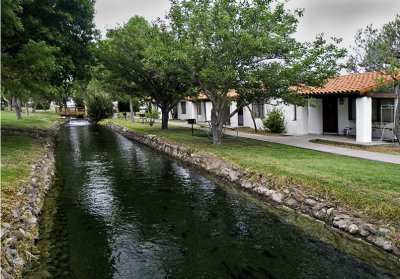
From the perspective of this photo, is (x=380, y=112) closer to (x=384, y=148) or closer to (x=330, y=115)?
(x=330, y=115)

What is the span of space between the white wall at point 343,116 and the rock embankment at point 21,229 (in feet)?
57.4

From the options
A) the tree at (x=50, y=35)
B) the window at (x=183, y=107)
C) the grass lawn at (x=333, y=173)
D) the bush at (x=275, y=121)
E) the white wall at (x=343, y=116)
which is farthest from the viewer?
the window at (x=183, y=107)

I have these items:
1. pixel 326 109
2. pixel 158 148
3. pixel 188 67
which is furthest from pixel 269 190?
pixel 326 109

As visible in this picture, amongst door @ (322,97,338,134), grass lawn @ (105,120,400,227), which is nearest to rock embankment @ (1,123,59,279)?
grass lawn @ (105,120,400,227)

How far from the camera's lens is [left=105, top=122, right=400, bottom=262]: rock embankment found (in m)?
7.46

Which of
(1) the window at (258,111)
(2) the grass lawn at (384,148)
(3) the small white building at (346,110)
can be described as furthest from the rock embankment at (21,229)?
(1) the window at (258,111)

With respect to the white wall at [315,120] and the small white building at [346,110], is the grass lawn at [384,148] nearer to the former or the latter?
the small white building at [346,110]

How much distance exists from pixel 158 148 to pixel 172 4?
812 centimetres

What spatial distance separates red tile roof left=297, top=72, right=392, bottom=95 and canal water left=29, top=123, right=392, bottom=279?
9.48 meters

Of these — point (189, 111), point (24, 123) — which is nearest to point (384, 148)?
point (189, 111)

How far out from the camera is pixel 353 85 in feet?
64.3

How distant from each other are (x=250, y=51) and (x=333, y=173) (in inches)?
276

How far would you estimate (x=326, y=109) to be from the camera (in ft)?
76.3

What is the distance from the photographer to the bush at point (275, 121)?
24.5m
